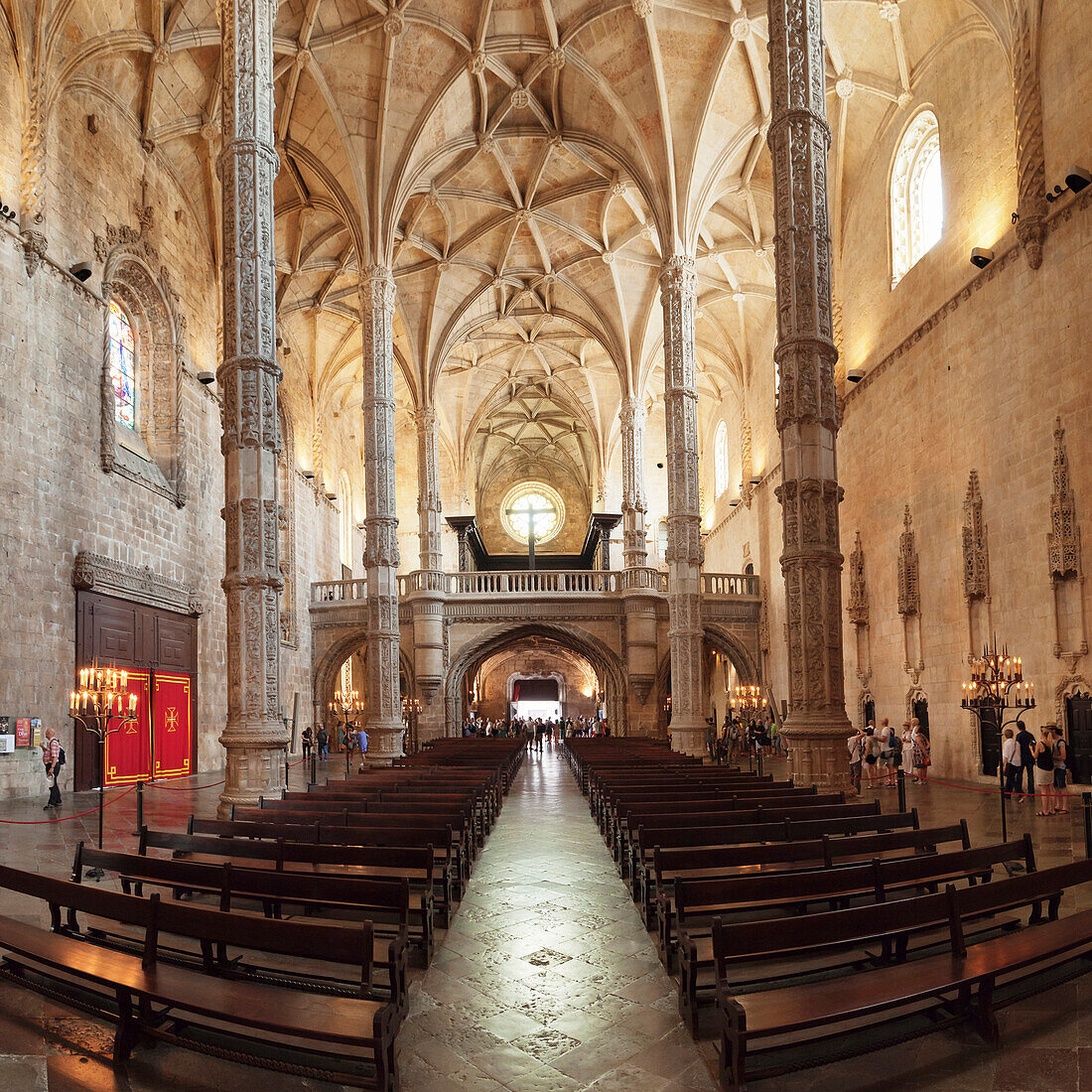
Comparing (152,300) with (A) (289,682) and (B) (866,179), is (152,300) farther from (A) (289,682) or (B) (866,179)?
(B) (866,179)

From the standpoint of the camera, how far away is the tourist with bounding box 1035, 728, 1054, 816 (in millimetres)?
13586

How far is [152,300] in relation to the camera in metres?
23.2

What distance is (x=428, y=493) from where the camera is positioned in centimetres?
3403

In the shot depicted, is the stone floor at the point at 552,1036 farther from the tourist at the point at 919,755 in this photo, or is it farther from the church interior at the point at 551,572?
the tourist at the point at 919,755

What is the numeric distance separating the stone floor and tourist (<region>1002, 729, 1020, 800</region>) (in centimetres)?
758

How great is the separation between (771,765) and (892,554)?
651cm

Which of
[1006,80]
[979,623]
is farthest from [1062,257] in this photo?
[979,623]

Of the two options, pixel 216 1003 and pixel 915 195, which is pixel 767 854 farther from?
pixel 915 195

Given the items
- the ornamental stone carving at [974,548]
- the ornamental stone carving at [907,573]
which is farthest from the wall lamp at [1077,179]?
the ornamental stone carving at [907,573]

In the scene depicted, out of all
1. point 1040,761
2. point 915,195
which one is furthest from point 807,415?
point 915,195

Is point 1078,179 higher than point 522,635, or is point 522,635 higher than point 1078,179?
point 1078,179

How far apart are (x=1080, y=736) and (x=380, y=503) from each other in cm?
1627

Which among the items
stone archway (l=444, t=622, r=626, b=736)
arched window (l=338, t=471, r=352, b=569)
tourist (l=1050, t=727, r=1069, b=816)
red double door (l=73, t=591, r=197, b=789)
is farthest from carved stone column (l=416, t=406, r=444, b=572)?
tourist (l=1050, t=727, r=1069, b=816)

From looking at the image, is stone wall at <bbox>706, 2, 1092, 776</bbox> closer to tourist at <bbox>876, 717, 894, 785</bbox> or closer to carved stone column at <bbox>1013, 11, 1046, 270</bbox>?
carved stone column at <bbox>1013, 11, 1046, 270</bbox>
